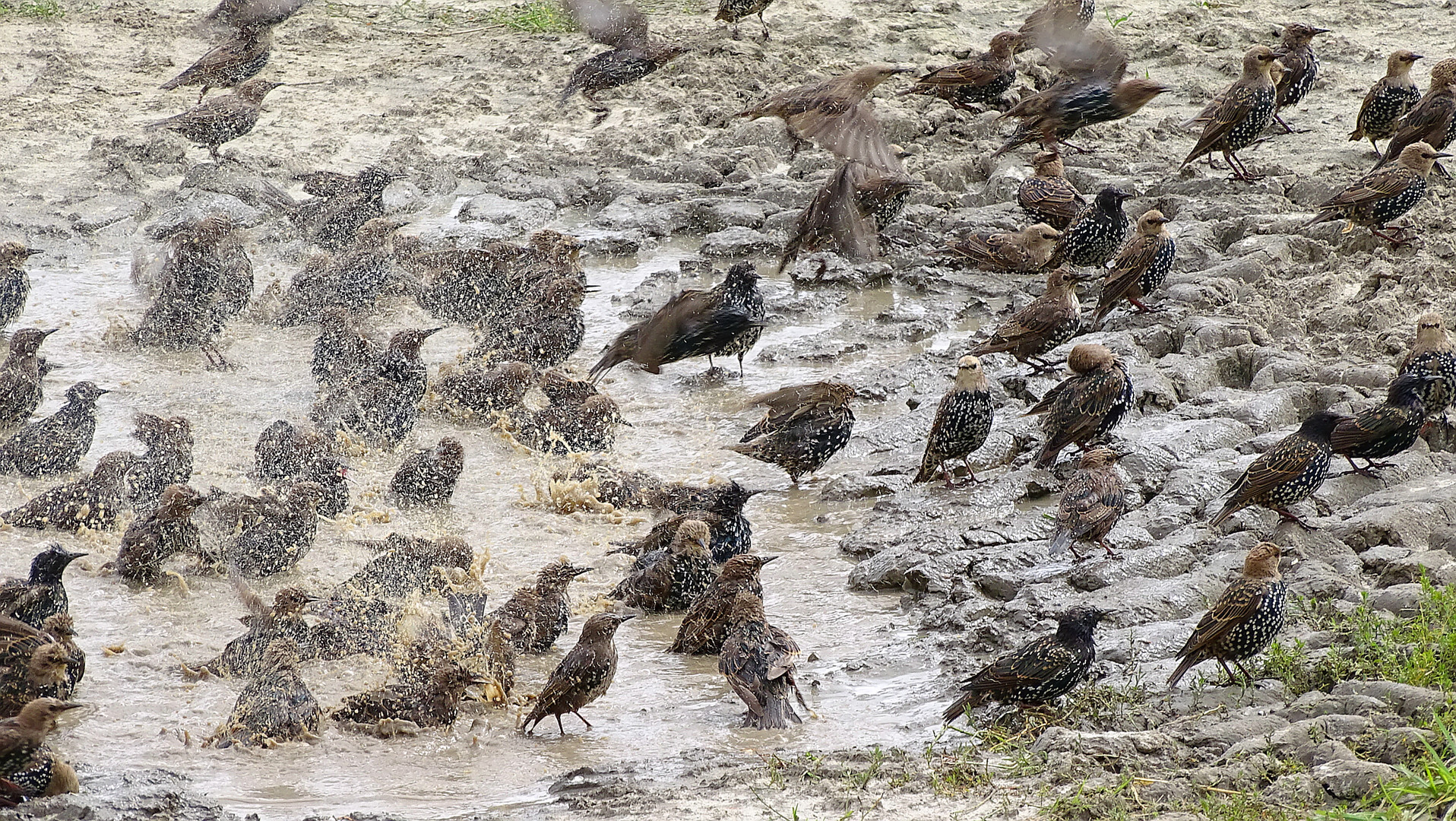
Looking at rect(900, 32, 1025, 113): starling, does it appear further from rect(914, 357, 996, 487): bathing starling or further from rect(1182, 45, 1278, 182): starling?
rect(914, 357, 996, 487): bathing starling

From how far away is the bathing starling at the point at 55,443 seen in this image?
777 cm

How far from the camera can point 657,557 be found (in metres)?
6.53

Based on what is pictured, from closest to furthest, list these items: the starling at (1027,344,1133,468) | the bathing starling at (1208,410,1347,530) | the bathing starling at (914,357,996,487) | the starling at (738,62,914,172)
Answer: the bathing starling at (1208,410,1347,530) < the starling at (1027,344,1133,468) < the bathing starling at (914,357,996,487) < the starling at (738,62,914,172)

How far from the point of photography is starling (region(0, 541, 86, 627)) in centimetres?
598

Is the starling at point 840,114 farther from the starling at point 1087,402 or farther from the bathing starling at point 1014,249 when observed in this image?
the starling at point 1087,402

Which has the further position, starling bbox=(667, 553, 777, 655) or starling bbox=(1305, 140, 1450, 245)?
starling bbox=(1305, 140, 1450, 245)

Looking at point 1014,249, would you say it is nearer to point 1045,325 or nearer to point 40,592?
point 1045,325

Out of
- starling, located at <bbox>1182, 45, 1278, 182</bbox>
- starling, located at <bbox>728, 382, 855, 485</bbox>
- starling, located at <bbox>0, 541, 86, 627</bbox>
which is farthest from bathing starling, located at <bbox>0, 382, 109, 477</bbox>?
starling, located at <bbox>1182, 45, 1278, 182</bbox>

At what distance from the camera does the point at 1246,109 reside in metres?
10.1

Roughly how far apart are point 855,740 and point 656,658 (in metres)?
1.20

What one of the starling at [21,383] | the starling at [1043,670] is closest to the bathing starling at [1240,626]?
the starling at [1043,670]

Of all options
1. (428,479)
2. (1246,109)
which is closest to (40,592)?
(428,479)

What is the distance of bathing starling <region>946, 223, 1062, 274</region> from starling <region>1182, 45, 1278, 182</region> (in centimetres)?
140

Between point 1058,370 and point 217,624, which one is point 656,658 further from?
point 1058,370
